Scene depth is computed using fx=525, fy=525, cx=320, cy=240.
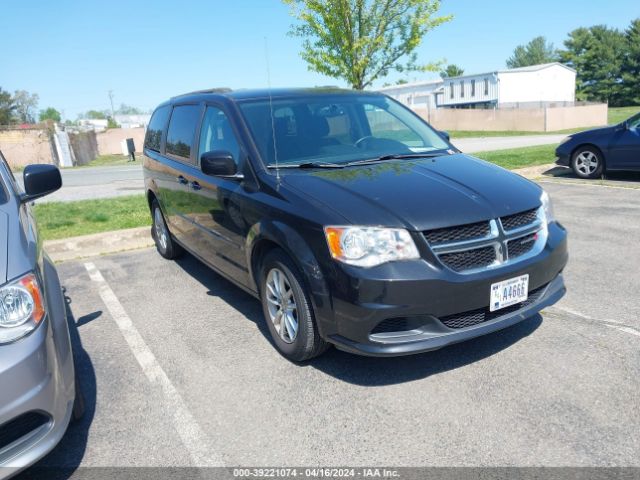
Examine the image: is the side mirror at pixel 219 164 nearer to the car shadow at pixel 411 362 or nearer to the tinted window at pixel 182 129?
the tinted window at pixel 182 129

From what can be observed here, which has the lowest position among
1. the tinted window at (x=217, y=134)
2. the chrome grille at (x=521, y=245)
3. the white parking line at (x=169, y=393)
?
the white parking line at (x=169, y=393)

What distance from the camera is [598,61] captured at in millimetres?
67750

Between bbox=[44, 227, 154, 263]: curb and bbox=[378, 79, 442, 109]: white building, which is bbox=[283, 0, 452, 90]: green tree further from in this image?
bbox=[378, 79, 442, 109]: white building

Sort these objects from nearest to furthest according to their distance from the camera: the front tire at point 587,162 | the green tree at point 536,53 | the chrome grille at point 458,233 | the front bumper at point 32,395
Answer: the front bumper at point 32,395 → the chrome grille at point 458,233 → the front tire at point 587,162 → the green tree at point 536,53

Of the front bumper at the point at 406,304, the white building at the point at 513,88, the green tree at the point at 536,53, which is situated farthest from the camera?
the green tree at the point at 536,53

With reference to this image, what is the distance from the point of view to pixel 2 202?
315cm

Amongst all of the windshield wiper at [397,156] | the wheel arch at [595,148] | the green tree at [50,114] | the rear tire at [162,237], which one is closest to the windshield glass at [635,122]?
the wheel arch at [595,148]

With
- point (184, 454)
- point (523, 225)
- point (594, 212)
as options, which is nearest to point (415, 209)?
point (523, 225)

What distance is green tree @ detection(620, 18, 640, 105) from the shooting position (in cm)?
6309

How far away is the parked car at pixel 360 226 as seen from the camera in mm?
2961

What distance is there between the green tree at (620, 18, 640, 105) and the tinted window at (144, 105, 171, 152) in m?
71.1

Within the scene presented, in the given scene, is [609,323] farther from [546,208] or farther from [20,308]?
[20,308]

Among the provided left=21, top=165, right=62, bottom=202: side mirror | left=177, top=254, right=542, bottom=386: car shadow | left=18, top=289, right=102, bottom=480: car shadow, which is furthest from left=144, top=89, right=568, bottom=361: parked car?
left=18, top=289, right=102, bottom=480: car shadow

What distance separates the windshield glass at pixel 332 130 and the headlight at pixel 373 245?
1087mm
